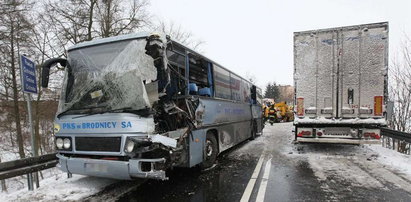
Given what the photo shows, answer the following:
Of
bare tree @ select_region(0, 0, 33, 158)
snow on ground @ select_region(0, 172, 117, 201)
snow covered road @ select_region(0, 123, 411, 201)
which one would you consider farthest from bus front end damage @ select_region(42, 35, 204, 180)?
bare tree @ select_region(0, 0, 33, 158)

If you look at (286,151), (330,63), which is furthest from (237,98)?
(330,63)

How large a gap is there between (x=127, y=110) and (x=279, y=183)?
3580 millimetres

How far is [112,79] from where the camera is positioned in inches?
185

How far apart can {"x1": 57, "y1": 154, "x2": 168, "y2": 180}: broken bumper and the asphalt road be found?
0.53 metres

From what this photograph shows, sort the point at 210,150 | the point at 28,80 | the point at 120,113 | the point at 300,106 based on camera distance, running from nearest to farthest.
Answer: the point at 120,113 → the point at 28,80 → the point at 210,150 → the point at 300,106

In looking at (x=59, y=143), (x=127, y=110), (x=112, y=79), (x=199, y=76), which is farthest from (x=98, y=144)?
(x=199, y=76)

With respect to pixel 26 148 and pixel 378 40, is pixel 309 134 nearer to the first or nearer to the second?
pixel 378 40

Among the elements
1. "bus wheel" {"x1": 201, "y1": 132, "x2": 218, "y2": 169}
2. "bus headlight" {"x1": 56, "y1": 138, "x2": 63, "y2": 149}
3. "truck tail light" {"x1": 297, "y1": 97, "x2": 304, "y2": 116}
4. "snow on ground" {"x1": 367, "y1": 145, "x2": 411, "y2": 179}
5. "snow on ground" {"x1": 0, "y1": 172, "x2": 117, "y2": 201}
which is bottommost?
"snow on ground" {"x1": 367, "y1": 145, "x2": 411, "y2": 179}

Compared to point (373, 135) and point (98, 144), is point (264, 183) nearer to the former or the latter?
point (98, 144)

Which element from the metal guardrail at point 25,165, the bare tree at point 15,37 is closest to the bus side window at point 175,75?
the metal guardrail at point 25,165

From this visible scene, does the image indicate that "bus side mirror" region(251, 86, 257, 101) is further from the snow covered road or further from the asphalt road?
the snow covered road

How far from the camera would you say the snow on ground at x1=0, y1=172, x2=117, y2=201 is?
15.4 ft

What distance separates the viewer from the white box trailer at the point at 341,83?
7.98 meters

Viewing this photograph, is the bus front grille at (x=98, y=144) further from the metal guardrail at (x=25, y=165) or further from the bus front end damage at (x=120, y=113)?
the metal guardrail at (x=25, y=165)
